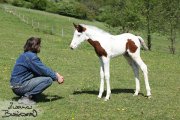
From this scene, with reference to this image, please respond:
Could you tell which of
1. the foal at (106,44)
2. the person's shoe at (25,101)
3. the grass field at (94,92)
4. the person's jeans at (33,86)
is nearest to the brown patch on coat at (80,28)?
the foal at (106,44)

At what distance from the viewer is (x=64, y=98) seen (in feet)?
46.0

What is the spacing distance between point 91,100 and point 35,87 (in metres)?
1.92

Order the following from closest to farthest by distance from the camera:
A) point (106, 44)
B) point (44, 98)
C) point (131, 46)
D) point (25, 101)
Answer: point (25, 101), point (106, 44), point (44, 98), point (131, 46)

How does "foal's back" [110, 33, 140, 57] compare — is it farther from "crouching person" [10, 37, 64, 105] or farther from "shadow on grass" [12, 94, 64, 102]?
"shadow on grass" [12, 94, 64, 102]

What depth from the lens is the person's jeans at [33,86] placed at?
12.9 m

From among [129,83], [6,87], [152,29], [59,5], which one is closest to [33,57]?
[6,87]

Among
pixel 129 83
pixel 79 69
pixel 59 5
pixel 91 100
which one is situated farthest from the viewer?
pixel 59 5

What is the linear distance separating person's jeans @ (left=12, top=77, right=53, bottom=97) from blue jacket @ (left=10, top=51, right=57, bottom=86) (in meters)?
0.15

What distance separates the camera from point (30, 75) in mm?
13039

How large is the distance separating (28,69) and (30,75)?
0.20m

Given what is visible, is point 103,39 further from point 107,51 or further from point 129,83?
point 129,83

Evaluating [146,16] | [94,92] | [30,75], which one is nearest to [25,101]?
[30,75]

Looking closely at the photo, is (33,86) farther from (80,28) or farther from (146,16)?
(146,16)

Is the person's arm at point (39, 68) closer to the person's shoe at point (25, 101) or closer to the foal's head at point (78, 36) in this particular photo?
the person's shoe at point (25, 101)
